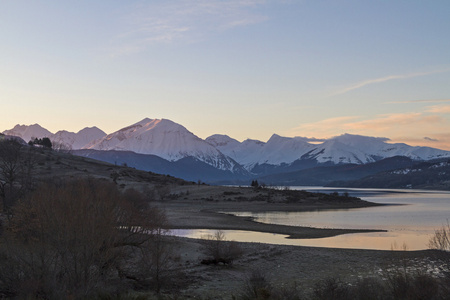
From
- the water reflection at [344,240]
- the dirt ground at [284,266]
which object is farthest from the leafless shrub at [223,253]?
the water reflection at [344,240]

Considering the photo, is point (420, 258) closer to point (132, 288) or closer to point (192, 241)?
point (192, 241)

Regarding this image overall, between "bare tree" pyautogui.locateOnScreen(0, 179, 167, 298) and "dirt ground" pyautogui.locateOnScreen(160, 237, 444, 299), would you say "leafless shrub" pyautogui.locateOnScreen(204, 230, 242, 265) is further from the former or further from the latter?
"bare tree" pyautogui.locateOnScreen(0, 179, 167, 298)

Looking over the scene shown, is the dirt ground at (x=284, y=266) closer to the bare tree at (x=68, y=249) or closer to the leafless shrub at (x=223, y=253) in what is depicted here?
the leafless shrub at (x=223, y=253)

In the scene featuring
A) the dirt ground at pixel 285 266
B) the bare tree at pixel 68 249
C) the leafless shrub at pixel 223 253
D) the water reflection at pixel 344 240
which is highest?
the bare tree at pixel 68 249

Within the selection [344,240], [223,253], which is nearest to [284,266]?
[223,253]

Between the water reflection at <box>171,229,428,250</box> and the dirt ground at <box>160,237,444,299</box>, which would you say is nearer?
the dirt ground at <box>160,237,444,299</box>

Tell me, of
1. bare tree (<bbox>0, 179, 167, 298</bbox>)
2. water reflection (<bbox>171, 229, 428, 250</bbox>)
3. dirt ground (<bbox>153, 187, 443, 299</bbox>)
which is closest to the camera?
bare tree (<bbox>0, 179, 167, 298</bbox>)

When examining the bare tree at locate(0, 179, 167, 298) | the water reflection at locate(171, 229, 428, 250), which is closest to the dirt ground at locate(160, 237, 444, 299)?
the water reflection at locate(171, 229, 428, 250)

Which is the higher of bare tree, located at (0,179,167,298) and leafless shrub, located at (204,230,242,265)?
bare tree, located at (0,179,167,298)

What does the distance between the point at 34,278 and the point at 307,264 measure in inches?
763

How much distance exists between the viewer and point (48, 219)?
64.2 feet

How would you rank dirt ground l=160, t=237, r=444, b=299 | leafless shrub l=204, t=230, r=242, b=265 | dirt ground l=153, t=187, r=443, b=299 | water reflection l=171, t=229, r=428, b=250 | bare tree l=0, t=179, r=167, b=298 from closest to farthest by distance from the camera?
bare tree l=0, t=179, r=167, b=298
dirt ground l=160, t=237, r=444, b=299
dirt ground l=153, t=187, r=443, b=299
leafless shrub l=204, t=230, r=242, b=265
water reflection l=171, t=229, r=428, b=250

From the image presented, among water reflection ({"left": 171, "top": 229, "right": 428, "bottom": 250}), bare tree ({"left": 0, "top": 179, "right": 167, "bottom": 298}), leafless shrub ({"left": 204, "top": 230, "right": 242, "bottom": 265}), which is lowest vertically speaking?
water reflection ({"left": 171, "top": 229, "right": 428, "bottom": 250})

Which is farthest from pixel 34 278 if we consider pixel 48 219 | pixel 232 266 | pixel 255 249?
pixel 255 249
